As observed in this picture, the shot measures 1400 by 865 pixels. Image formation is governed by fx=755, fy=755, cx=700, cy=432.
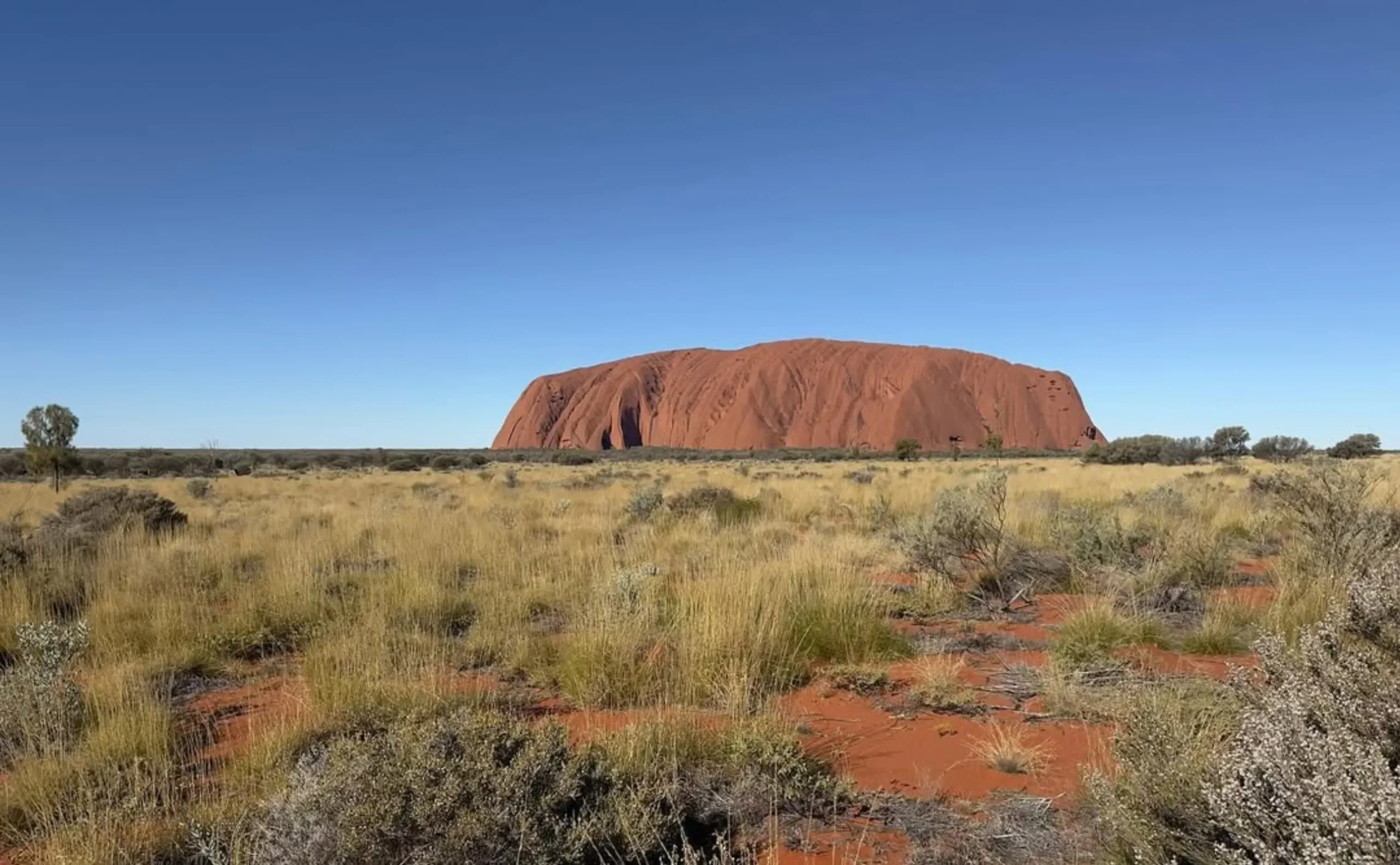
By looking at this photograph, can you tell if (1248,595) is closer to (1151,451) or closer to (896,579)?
(896,579)

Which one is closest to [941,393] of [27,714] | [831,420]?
[831,420]

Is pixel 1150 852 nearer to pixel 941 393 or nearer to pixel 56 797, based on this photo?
pixel 56 797

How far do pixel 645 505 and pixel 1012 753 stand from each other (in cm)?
1053

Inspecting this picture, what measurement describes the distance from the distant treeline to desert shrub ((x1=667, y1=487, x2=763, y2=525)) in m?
20.5

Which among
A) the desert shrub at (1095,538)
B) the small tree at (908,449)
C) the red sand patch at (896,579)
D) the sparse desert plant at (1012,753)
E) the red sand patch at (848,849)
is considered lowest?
the red sand patch at (848,849)

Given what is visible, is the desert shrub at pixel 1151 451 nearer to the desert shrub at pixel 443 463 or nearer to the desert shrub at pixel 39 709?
the desert shrub at pixel 443 463

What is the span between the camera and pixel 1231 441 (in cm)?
4306

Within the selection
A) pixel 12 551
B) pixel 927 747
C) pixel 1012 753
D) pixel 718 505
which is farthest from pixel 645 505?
pixel 1012 753

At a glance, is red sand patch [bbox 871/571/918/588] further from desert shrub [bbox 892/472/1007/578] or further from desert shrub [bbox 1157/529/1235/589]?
desert shrub [bbox 1157/529/1235/589]

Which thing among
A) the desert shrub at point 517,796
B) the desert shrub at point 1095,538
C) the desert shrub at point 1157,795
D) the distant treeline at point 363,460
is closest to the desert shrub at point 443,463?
the distant treeline at point 363,460

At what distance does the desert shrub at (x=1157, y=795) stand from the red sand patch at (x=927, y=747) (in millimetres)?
605

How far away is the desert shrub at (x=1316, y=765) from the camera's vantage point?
63.4 inches

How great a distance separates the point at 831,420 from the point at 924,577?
270ft

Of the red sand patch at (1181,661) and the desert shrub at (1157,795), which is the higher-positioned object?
the desert shrub at (1157,795)
